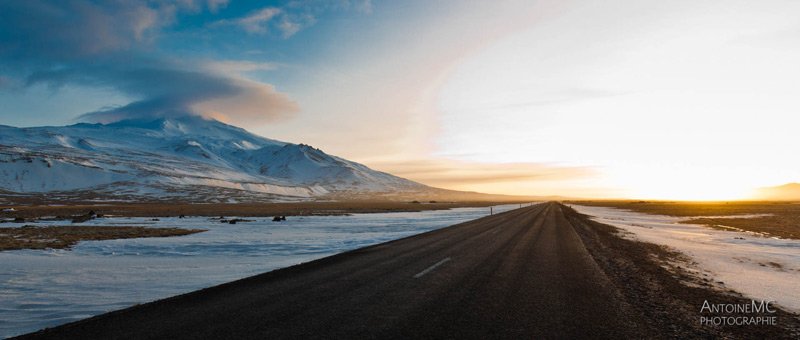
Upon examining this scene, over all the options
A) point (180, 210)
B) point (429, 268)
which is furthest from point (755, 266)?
point (180, 210)

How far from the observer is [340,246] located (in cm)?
1931

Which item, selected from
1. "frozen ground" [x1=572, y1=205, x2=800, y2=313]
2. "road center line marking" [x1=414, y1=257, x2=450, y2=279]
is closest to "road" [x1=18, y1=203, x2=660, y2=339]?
"road center line marking" [x1=414, y1=257, x2=450, y2=279]

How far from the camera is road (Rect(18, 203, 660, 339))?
6.11 metres

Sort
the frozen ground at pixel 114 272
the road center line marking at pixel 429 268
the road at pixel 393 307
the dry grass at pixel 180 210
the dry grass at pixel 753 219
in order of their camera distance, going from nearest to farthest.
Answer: the road at pixel 393 307 < the frozen ground at pixel 114 272 < the road center line marking at pixel 429 268 < the dry grass at pixel 753 219 < the dry grass at pixel 180 210

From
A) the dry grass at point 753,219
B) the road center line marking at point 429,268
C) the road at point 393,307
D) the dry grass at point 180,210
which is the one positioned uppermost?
the dry grass at point 180,210

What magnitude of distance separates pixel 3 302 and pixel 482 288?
9903 millimetres

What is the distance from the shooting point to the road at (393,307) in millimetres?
6109

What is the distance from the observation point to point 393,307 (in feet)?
24.3

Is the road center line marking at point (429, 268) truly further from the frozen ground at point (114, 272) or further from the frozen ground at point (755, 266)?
the frozen ground at point (755, 266)

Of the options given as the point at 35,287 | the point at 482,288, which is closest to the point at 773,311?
the point at 482,288

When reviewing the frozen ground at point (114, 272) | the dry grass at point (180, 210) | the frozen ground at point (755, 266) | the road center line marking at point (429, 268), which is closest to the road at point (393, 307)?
the road center line marking at point (429, 268)

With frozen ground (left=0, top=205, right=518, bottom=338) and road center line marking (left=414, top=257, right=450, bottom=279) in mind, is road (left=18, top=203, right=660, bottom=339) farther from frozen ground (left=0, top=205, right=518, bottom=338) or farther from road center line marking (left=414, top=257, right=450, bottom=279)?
frozen ground (left=0, top=205, right=518, bottom=338)

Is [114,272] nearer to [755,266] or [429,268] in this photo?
[429,268]

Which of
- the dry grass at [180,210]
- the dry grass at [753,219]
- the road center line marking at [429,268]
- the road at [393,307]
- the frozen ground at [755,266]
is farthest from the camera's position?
the dry grass at [180,210]
